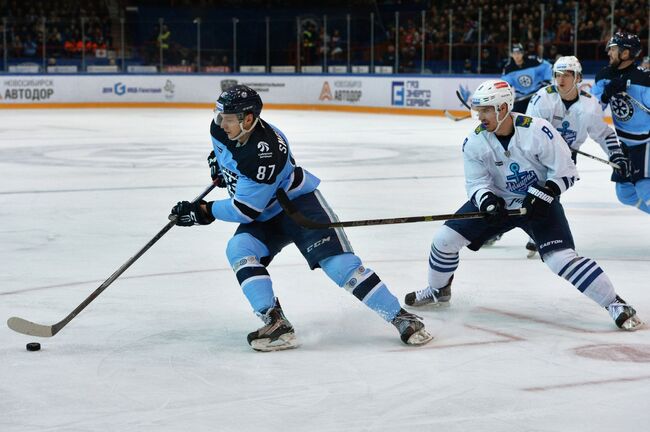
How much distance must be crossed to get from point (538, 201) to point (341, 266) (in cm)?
88

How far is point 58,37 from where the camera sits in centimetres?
2169

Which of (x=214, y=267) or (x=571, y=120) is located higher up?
(x=571, y=120)

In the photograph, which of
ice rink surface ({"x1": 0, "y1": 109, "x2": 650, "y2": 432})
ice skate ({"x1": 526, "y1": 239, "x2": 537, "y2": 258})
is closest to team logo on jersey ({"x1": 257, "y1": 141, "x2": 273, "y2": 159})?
ice rink surface ({"x1": 0, "y1": 109, "x2": 650, "y2": 432})

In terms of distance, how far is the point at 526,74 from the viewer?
11828 millimetres

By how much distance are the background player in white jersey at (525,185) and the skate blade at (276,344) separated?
3.19ft

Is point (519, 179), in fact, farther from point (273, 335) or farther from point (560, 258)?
point (273, 335)

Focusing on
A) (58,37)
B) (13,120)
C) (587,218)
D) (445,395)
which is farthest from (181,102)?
(445,395)

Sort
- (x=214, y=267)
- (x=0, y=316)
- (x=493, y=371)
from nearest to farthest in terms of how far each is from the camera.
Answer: (x=493, y=371) < (x=0, y=316) < (x=214, y=267)

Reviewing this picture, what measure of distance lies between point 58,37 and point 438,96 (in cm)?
828

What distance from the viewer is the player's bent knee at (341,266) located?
3908 mm

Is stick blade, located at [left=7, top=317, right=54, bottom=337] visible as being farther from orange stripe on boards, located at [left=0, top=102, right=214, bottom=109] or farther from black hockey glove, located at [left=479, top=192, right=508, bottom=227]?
orange stripe on boards, located at [left=0, top=102, right=214, bottom=109]

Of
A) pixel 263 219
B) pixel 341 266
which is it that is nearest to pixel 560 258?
pixel 341 266

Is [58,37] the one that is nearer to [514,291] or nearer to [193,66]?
[193,66]

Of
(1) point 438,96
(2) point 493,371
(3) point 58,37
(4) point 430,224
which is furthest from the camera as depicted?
(3) point 58,37
